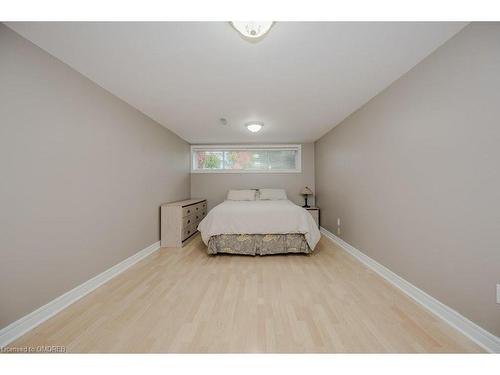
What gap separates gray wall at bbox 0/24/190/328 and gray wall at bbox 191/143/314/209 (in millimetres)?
2367

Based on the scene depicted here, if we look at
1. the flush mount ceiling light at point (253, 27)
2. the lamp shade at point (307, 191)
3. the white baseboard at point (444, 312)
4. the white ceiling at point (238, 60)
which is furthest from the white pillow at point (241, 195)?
the flush mount ceiling light at point (253, 27)

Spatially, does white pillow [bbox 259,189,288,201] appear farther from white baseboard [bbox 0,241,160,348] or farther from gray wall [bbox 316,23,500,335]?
white baseboard [bbox 0,241,160,348]

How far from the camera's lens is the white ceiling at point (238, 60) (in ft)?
4.30

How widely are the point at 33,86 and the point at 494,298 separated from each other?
10.9 feet

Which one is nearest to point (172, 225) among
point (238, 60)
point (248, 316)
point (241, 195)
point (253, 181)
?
point (241, 195)

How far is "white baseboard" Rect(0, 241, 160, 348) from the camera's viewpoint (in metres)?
1.26

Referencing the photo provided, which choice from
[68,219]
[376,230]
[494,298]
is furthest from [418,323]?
[68,219]

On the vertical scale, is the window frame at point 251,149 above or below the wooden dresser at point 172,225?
above

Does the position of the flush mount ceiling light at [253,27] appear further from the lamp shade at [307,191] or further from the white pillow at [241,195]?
the lamp shade at [307,191]

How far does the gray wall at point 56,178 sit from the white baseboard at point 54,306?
0.15ft

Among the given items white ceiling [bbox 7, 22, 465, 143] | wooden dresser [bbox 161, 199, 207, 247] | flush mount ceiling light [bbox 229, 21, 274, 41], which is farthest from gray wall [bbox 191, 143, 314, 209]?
flush mount ceiling light [bbox 229, 21, 274, 41]

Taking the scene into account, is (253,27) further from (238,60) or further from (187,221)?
(187,221)

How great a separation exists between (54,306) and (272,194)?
3.69 m

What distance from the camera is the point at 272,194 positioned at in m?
4.51
